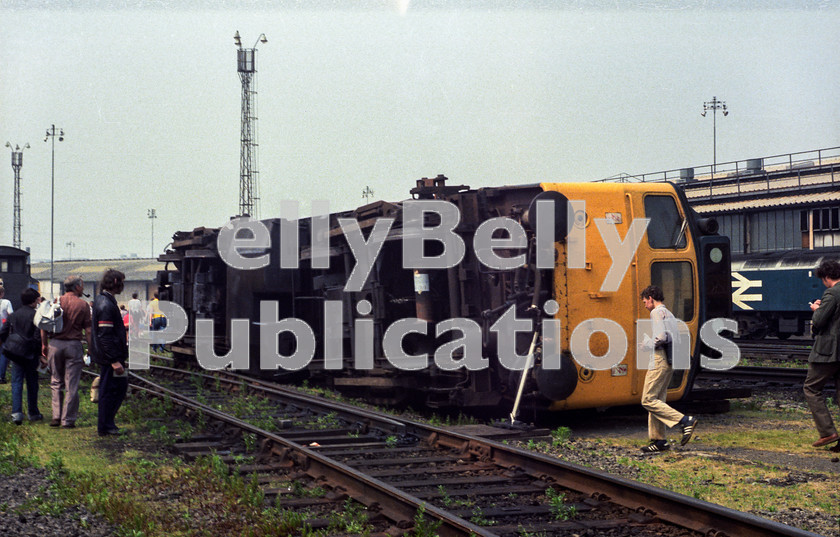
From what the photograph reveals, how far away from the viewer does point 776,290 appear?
2905cm

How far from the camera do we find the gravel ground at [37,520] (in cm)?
632

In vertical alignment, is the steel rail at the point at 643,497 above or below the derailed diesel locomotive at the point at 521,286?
below

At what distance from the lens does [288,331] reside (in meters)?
17.3

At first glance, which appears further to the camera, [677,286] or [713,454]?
[677,286]

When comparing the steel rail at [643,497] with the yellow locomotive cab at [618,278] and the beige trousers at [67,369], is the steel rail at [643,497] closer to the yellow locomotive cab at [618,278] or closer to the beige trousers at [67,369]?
Answer: the yellow locomotive cab at [618,278]

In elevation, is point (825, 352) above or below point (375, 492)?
above

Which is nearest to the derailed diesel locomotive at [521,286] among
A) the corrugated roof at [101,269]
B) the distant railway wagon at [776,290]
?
the distant railway wagon at [776,290]

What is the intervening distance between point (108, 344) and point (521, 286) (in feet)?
15.5

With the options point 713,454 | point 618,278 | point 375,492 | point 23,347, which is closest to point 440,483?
point 375,492

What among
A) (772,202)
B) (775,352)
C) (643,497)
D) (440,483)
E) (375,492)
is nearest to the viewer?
(643,497)

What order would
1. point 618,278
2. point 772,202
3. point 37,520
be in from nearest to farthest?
point 37,520 → point 618,278 → point 772,202

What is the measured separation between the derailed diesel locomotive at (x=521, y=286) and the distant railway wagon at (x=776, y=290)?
18.0 m

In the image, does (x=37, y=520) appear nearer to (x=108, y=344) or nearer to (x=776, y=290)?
(x=108, y=344)

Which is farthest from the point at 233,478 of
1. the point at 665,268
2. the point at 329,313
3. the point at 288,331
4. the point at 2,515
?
the point at 288,331
